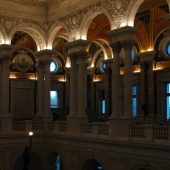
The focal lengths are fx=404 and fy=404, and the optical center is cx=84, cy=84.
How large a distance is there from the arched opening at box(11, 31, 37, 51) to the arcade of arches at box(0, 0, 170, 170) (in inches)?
11.6

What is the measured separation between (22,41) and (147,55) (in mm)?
11621

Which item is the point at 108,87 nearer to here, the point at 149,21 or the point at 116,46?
the point at 149,21

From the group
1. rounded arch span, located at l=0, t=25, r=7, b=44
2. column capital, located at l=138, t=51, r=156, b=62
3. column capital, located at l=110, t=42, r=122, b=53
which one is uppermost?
rounded arch span, located at l=0, t=25, r=7, b=44

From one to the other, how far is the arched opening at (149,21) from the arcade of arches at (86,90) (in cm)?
7

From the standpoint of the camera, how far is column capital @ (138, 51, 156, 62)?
2855cm

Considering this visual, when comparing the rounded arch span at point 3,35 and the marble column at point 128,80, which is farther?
the rounded arch span at point 3,35

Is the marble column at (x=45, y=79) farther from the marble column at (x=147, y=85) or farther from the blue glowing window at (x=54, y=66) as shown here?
the blue glowing window at (x=54, y=66)

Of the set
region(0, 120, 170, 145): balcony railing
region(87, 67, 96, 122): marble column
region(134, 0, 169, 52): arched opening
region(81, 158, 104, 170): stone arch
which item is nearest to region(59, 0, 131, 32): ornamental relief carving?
region(134, 0, 169, 52): arched opening

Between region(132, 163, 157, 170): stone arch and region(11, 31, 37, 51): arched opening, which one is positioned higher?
region(11, 31, 37, 51): arched opening

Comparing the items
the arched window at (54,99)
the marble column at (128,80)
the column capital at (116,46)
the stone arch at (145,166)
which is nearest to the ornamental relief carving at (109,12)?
the column capital at (116,46)

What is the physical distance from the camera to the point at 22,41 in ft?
114

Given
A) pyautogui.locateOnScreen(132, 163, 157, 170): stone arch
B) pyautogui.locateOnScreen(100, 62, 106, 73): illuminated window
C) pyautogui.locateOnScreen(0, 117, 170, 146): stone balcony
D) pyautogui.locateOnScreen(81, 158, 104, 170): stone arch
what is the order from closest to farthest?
pyautogui.locateOnScreen(0, 117, 170, 146): stone balcony → pyautogui.locateOnScreen(132, 163, 157, 170): stone arch → pyautogui.locateOnScreen(81, 158, 104, 170): stone arch → pyautogui.locateOnScreen(100, 62, 106, 73): illuminated window

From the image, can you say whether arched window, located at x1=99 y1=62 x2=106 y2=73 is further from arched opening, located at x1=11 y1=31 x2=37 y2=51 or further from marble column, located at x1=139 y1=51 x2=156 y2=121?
marble column, located at x1=139 y1=51 x2=156 y2=121

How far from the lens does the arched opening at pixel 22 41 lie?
34.0 meters
